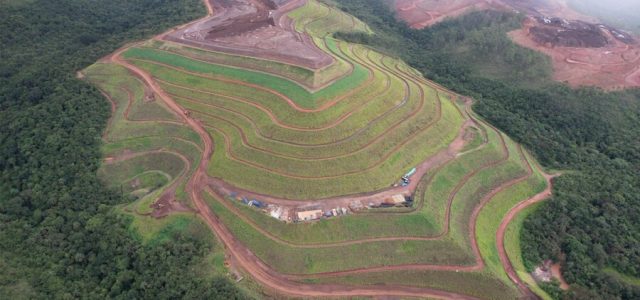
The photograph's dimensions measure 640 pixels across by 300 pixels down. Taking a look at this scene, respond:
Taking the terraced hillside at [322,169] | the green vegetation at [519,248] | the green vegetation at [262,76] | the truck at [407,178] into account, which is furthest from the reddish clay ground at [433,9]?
the green vegetation at [519,248]

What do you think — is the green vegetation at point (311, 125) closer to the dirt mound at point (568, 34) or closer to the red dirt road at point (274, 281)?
the red dirt road at point (274, 281)

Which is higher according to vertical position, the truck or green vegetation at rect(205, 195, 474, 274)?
the truck

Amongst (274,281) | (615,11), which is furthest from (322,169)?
(615,11)

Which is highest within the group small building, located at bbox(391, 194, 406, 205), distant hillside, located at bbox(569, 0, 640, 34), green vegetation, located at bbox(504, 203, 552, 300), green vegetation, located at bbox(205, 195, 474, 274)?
distant hillside, located at bbox(569, 0, 640, 34)

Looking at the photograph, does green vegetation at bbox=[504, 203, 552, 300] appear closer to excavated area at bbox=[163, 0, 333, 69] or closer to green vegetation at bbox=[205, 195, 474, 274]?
green vegetation at bbox=[205, 195, 474, 274]

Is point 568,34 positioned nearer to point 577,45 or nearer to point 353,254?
point 577,45

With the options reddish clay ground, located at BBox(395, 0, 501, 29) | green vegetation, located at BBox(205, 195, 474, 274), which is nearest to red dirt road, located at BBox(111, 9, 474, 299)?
green vegetation, located at BBox(205, 195, 474, 274)
